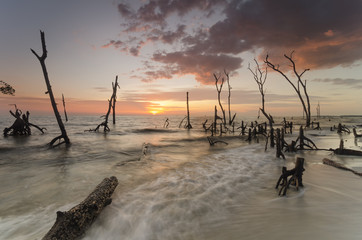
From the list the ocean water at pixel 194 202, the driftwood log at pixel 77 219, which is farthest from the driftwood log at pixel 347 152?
the driftwood log at pixel 77 219

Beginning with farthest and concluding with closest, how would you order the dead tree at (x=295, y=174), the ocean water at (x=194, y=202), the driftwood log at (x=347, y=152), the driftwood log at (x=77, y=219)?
the driftwood log at (x=347, y=152) → the dead tree at (x=295, y=174) → the ocean water at (x=194, y=202) → the driftwood log at (x=77, y=219)

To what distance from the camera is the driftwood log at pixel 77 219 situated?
3.18 meters

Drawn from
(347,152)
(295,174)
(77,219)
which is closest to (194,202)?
(77,219)

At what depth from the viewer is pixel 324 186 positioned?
5453 mm

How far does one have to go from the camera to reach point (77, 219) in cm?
348

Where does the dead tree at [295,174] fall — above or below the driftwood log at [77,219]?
above

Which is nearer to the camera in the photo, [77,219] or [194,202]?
[77,219]

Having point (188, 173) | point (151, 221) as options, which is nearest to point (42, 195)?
point (151, 221)

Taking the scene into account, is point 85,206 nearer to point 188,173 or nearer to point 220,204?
point 220,204

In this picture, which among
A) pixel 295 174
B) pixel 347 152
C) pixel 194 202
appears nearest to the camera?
pixel 194 202

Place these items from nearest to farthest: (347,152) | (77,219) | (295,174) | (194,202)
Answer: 1. (77,219)
2. (194,202)
3. (295,174)
4. (347,152)

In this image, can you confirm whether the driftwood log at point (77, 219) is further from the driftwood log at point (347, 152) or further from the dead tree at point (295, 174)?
the driftwood log at point (347, 152)

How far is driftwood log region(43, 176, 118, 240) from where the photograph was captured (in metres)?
3.18

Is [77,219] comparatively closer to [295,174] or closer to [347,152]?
[295,174]
